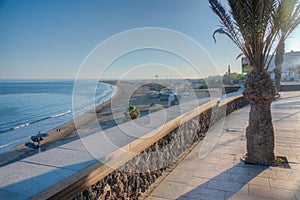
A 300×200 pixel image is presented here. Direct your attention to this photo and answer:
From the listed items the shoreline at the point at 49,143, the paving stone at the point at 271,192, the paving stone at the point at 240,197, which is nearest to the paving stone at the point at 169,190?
the paving stone at the point at 240,197

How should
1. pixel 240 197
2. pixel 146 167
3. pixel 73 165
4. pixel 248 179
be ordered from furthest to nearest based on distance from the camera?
pixel 248 179
pixel 146 167
pixel 240 197
pixel 73 165

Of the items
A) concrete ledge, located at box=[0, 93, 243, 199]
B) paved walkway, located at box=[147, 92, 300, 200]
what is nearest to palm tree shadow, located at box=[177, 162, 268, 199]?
paved walkway, located at box=[147, 92, 300, 200]

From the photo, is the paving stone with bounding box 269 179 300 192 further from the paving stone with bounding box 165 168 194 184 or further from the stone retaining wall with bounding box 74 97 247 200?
the stone retaining wall with bounding box 74 97 247 200

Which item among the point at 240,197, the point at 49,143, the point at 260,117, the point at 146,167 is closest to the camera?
the point at 240,197

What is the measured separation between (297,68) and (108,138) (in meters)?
37.6

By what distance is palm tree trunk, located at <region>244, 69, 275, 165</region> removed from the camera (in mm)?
3465

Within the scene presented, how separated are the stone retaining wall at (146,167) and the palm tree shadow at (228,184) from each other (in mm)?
563

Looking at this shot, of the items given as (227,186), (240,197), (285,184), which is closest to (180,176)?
(227,186)

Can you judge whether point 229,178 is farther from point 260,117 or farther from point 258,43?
point 258,43

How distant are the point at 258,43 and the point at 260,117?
1227 mm

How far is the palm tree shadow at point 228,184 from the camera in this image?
275 cm

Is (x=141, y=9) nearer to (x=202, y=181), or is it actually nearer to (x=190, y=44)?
(x=190, y=44)

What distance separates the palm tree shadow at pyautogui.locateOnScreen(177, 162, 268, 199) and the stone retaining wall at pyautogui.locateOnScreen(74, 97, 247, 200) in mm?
563

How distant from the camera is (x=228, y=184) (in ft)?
9.88
